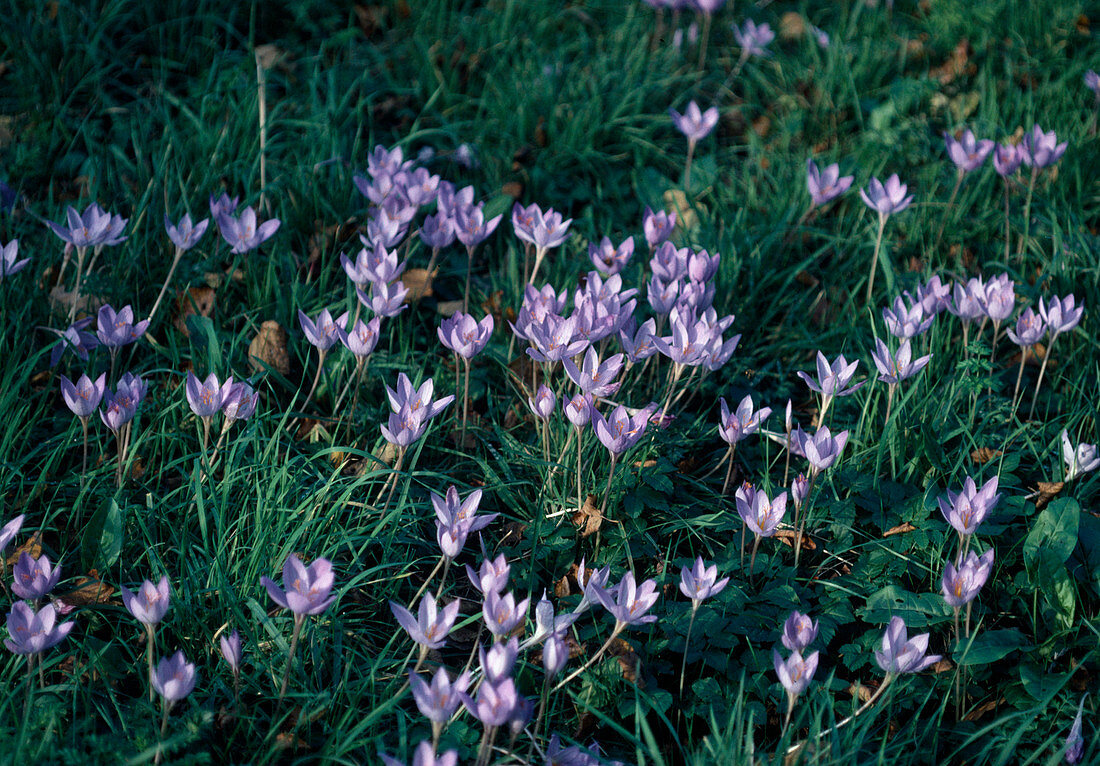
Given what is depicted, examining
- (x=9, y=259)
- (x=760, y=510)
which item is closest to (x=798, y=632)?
(x=760, y=510)

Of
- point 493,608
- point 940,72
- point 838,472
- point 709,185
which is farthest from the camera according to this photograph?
point 940,72

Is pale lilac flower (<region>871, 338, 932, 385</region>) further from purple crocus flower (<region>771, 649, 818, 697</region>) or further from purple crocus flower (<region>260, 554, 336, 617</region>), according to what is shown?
purple crocus flower (<region>260, 554, 336, 617</region>)

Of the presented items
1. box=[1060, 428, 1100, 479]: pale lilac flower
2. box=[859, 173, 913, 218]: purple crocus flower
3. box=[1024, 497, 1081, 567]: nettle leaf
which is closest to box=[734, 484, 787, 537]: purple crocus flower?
box=[1024, 497, 1081, 567]: nettle leaf

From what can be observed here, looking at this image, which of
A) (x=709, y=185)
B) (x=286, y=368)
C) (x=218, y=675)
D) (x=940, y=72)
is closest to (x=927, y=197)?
(x=709, y=185)

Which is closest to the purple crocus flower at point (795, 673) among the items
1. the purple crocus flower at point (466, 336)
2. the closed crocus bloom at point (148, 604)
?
the purple crocus flower at point (466, 336)

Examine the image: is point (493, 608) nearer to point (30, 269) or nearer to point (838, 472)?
point (838, 472)

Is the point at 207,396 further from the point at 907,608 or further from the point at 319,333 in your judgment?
the point at 907,608

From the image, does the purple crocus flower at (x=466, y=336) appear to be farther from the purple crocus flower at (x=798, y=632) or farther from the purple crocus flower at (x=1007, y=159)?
the purple crocus flower at (x=1007, y=159)
